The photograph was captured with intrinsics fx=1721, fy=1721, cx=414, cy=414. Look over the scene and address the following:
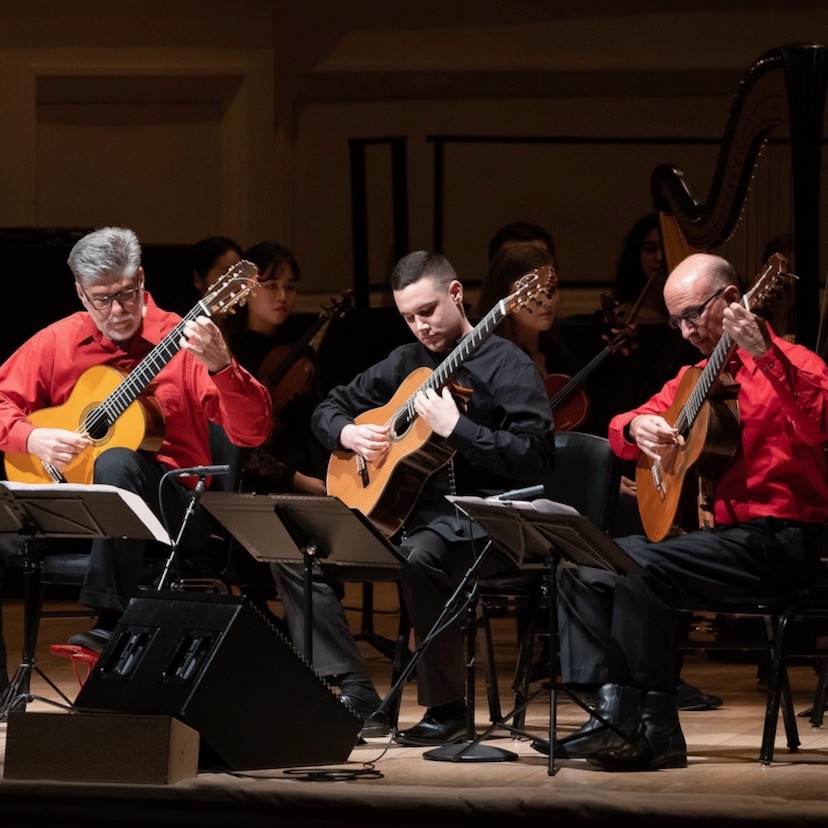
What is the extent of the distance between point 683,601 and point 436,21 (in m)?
5.67

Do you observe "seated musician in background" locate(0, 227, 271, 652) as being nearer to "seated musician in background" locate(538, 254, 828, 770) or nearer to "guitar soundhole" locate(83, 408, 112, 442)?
"guitar soundhole" locate(83, 408, 112, 442)

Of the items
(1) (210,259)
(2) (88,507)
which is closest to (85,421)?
(2) (88,507)

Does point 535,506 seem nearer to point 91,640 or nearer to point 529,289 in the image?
point 529,289

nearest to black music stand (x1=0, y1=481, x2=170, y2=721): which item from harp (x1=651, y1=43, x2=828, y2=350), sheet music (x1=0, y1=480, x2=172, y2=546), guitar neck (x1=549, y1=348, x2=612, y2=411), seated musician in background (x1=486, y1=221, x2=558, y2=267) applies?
sheet music (x1=0, y1=480, x2=172, y2=546)

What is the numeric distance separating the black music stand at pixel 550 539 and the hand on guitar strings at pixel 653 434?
51cm

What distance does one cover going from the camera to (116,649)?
13.1 ft

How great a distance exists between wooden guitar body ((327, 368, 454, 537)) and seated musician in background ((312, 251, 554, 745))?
30 millimetres

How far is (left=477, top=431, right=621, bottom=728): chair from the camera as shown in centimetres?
470

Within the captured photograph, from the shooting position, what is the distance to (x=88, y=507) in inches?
172

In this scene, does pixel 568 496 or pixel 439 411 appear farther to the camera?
pixel 568 496

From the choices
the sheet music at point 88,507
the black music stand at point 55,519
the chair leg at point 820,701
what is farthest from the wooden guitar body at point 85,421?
the chair leg at point 820,701

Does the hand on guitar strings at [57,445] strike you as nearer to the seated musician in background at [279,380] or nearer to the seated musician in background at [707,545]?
the seated musician in background at [279,380]

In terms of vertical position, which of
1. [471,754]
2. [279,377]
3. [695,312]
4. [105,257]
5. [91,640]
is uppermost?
[105,257]

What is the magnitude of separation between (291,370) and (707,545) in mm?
2084
